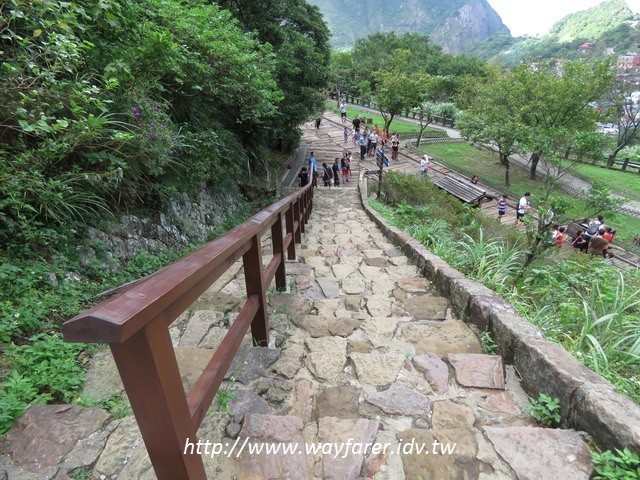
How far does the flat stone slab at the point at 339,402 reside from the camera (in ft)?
5.48

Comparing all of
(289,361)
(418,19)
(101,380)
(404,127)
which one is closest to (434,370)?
(289,361)

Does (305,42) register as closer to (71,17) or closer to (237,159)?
(237,159)

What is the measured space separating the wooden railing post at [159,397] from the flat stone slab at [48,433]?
72 cm

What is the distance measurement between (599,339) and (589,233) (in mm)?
9626

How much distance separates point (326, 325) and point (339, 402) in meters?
0.83

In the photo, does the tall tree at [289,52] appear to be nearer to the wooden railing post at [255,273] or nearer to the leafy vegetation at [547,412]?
the wooden railing post at [255,273]

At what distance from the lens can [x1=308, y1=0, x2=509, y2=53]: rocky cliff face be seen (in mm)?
147625

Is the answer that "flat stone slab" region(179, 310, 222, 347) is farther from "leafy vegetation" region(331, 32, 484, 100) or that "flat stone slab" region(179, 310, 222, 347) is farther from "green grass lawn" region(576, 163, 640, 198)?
"leafy vegetation" region(331, 32, 484, 100)

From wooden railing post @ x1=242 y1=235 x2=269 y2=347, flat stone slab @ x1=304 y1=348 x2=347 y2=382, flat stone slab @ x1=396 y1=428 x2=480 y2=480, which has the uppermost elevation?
wooden railing post @ x1=242 y1=235 x2=269 y2=347

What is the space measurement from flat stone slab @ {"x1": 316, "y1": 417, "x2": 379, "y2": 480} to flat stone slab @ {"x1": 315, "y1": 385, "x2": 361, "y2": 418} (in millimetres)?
105

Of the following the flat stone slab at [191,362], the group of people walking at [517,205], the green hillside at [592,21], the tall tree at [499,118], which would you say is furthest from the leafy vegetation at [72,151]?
the green hillside at [592,21]

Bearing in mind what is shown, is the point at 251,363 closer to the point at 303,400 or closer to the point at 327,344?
the point at 303,400

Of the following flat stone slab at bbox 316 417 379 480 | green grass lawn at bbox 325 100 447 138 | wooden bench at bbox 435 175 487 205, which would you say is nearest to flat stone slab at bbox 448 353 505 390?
flat stone slab at bbox 316 417 379 480

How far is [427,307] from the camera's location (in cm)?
278
